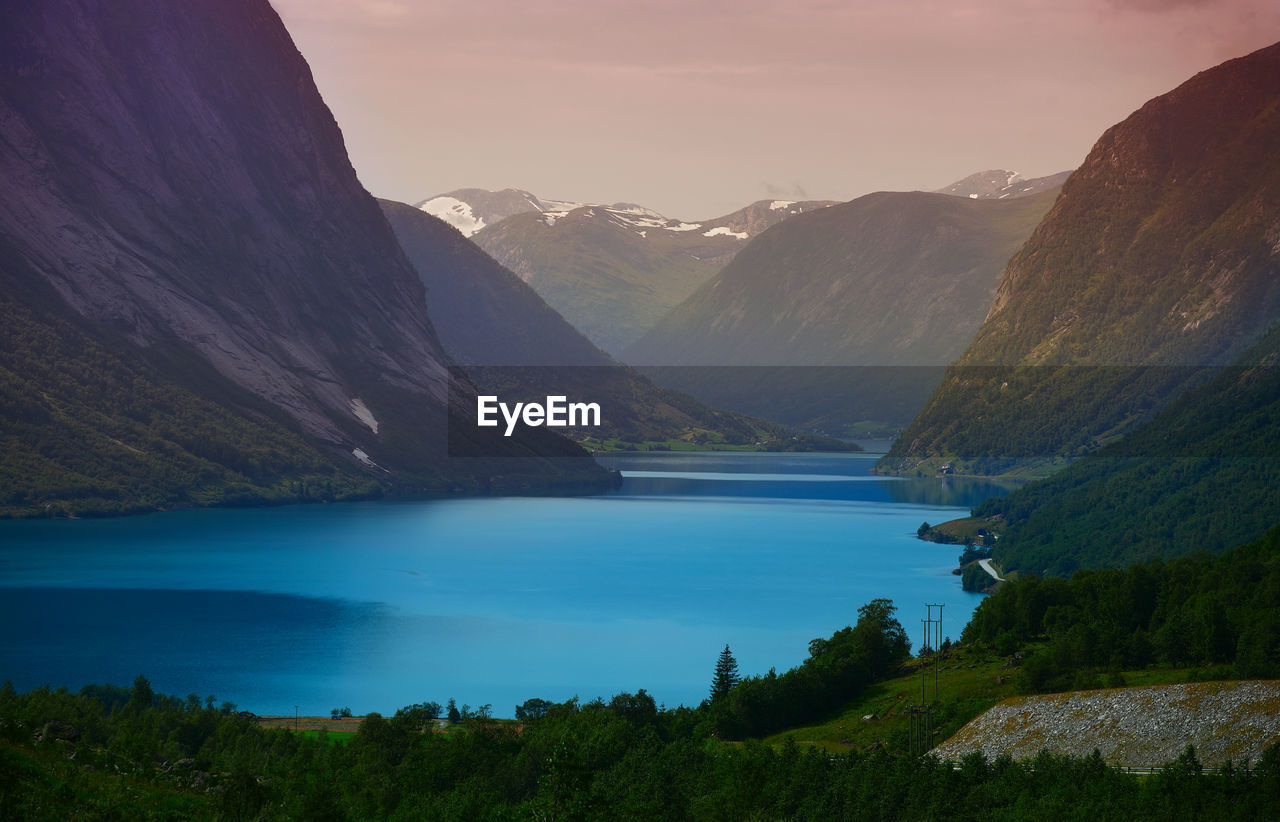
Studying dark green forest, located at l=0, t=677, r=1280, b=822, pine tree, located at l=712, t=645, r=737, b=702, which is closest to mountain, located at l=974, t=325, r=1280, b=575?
pine tree, located at l=712, t=645, r=737, b=702

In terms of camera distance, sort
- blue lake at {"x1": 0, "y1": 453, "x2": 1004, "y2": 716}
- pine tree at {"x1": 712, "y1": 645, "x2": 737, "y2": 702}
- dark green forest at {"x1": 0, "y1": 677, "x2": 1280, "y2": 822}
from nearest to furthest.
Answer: dark green forest at {"x1": 0, "y1": 677, "x2": 1280, "y2": 822}
pine tree at {"x1": 712, "y1": 645, "x2": 737, "y2": 702}
blue lake at {"x1": 0, "y1": 453, "x2": 1004, "y2": 716}

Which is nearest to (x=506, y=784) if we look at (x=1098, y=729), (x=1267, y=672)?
(x=1098, y=729)

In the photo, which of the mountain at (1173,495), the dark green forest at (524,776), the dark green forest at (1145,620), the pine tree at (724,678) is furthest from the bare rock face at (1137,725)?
the mountain at (1173,495)

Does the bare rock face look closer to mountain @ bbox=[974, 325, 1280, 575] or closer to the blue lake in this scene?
the blue lake

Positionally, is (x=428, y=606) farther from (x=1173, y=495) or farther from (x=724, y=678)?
(x=1173, y=495)

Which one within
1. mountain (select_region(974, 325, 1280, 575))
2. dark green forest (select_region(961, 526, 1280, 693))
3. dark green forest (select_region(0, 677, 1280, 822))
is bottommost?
dark green forest (select_region(0, 677, 1280, 822))

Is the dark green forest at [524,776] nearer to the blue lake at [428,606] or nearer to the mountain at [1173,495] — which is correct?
the blue lake at [428,606]

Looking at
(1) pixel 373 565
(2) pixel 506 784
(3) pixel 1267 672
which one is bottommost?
(2) pixel 506 784

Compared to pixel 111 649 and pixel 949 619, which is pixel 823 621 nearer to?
pixel 949 619
